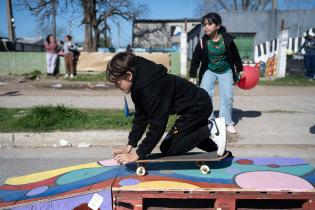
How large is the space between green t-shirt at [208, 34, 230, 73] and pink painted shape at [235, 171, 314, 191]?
278 centimetres

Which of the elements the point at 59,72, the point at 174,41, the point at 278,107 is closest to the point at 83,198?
the point at 278,107

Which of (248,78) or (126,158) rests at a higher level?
(248,78)

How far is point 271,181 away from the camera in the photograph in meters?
2.98

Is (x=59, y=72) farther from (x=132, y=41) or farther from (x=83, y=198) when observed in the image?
(x=132, y=41)

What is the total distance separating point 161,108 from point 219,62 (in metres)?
2.94

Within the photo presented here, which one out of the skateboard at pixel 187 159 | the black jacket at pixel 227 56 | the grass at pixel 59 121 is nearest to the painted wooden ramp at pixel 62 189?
the skateboard at pixel 187 159

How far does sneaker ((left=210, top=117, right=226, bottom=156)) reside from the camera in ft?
11.1

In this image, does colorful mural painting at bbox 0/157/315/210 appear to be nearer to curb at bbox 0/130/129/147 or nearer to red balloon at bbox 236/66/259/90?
curb at bbox 0/130/129/147

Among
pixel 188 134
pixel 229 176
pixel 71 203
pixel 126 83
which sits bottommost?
pixel 71 203

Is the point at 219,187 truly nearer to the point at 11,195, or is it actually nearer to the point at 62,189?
the point at 62,189

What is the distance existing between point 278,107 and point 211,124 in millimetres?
5646

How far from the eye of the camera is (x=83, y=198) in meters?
2.84

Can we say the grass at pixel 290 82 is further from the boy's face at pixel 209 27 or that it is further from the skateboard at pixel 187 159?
the skateboard at pixel 187 159

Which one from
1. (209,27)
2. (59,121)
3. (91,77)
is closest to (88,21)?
(91,77)
